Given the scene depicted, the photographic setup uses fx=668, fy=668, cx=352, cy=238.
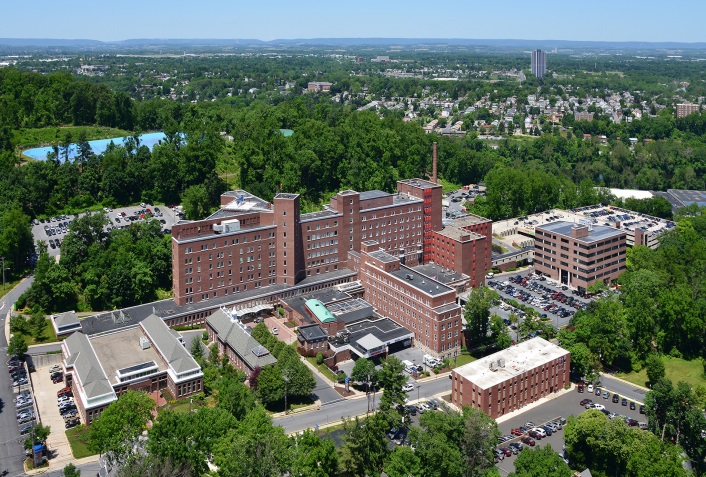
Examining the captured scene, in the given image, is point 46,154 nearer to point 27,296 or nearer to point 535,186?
point 27,296

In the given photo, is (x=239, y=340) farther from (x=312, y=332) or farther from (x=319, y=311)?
(x=319, y=311)

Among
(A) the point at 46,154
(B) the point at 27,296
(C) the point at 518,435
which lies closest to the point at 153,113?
(A) the point at 46,154

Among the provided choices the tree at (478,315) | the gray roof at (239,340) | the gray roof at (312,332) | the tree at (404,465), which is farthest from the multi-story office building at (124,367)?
the tree at (478,315)

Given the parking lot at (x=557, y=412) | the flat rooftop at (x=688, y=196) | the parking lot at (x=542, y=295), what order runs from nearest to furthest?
the parking lot at (x=557, y=412)
the parking lot at (x=542, y=295)
the flat rooftop at (x=688, y=196)

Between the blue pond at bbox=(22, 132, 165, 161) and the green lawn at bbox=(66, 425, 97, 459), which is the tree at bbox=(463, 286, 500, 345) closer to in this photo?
the green lawn at bbox=(66, 425, 97, 459)

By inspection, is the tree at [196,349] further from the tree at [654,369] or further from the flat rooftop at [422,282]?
the tree at [654,369]
